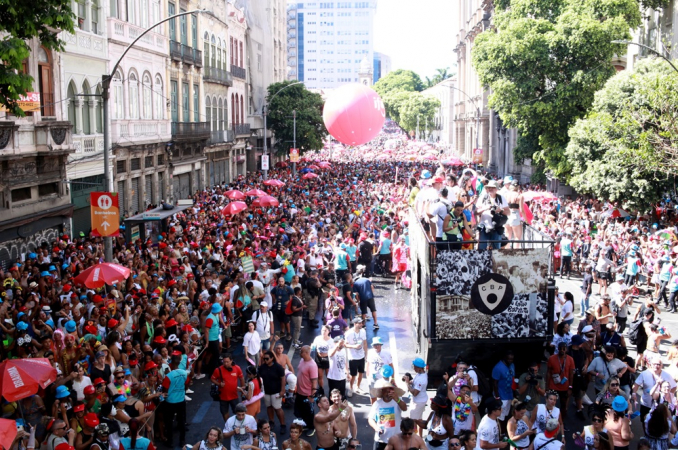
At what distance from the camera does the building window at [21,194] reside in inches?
776

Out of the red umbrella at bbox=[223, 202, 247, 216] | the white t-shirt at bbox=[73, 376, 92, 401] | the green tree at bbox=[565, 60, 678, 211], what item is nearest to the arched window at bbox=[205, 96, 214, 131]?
the red umbrella at bbox=[223, 202, 247, 216]

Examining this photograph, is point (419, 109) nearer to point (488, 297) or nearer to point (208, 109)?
point (208, 109)

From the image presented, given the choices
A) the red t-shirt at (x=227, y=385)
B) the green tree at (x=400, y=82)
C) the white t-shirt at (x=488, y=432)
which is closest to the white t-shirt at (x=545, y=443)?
the white t-shirt at (x=488, y=432)

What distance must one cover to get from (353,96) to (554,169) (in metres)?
14.1

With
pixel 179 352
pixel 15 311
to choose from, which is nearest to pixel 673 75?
pixel 179 352

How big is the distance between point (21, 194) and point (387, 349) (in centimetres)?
1153

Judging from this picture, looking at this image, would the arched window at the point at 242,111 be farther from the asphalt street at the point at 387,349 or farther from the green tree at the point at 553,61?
the asphalt street at the point at 387,349

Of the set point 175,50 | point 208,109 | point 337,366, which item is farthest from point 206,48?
point 337,366

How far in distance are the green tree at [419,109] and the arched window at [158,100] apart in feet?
281

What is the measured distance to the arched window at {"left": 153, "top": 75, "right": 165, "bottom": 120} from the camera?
107ft

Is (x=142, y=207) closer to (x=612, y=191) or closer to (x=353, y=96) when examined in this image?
(x=353, y=96)

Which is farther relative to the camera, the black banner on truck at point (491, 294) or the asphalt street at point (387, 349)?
the black banner on truck at point (491, 294)


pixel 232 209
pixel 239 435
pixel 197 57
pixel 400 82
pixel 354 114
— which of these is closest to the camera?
pixel 239 435

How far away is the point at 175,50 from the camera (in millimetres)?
35812
